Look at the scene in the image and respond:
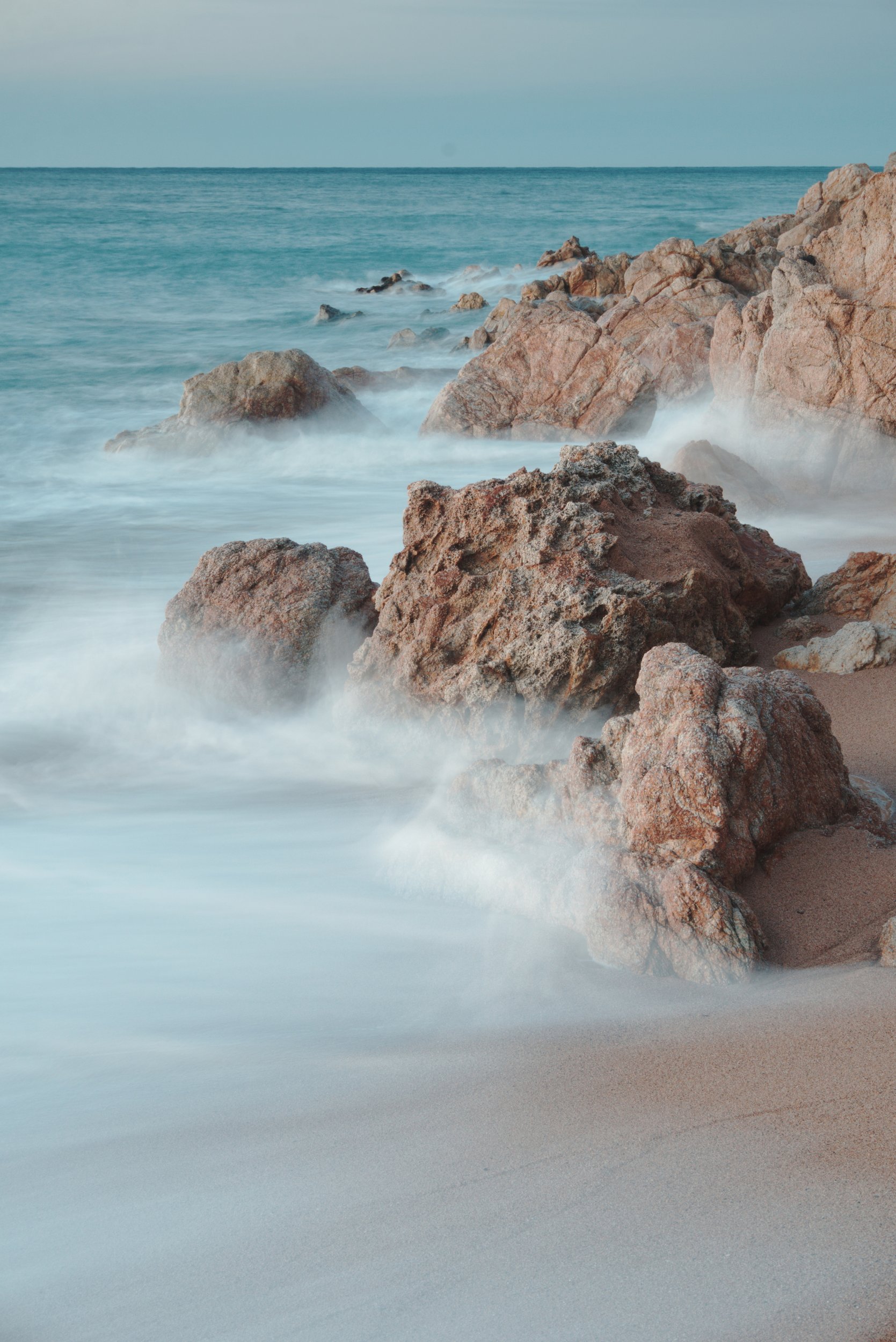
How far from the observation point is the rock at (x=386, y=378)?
13.7 meters

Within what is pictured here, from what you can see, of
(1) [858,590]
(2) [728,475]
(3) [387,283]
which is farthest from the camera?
(3) [387,283]

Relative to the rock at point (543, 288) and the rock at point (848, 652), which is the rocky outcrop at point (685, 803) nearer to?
the rock at point (848, 652)

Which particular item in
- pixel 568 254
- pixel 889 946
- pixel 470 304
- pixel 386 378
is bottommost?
pixel 889 946

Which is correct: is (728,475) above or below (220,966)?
above

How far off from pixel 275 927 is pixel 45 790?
1637mm

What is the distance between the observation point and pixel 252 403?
33.1ft

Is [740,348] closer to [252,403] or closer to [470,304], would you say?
[252,403]

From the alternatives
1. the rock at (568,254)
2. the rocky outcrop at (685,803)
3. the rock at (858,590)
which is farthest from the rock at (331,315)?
the rocky outcrop at (685,803)

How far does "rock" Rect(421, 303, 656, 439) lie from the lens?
9.69m

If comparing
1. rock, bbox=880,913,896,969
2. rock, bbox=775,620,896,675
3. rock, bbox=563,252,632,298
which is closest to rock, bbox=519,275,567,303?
rock, bbox=563,252,632,298

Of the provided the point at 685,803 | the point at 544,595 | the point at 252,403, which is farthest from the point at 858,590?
the point at 252,403

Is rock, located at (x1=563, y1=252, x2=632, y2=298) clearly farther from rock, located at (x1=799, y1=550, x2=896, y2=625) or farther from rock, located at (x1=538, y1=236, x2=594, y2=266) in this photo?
rock, located at (x1=799, y1=550, x2=896, y2=625)

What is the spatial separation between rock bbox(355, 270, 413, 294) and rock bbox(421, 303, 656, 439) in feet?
61.0

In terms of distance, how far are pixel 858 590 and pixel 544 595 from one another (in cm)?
181
